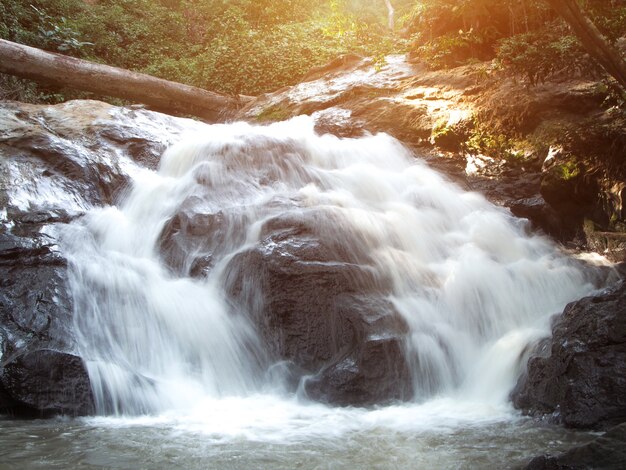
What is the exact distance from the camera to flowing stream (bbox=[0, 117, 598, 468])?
3791mm

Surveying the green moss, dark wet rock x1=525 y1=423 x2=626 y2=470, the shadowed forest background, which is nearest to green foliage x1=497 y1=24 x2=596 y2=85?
the shadowed forest background

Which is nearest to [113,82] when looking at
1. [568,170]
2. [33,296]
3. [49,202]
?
[49,202]

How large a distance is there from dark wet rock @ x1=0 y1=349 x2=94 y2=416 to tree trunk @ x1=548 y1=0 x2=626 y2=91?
4.98 meters

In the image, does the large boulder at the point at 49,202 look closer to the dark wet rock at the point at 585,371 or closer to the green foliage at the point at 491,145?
the dark wet rock at the point at 585,371

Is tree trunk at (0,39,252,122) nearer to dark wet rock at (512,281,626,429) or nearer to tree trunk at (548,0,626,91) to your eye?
tree trunk at (548,0,626,91)

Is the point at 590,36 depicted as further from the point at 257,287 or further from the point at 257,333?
the point at 257,333

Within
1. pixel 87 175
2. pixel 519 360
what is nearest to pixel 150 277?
pixel 87 175

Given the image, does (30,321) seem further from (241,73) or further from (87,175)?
(241,73)

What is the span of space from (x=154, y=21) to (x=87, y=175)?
12584mm

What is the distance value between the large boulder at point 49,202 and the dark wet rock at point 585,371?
3.71 metres

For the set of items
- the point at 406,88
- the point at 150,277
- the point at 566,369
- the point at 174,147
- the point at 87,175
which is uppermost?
the point at 406,88

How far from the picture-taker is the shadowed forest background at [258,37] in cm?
838

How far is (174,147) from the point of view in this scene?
8.95m

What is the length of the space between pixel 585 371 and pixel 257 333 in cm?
294
